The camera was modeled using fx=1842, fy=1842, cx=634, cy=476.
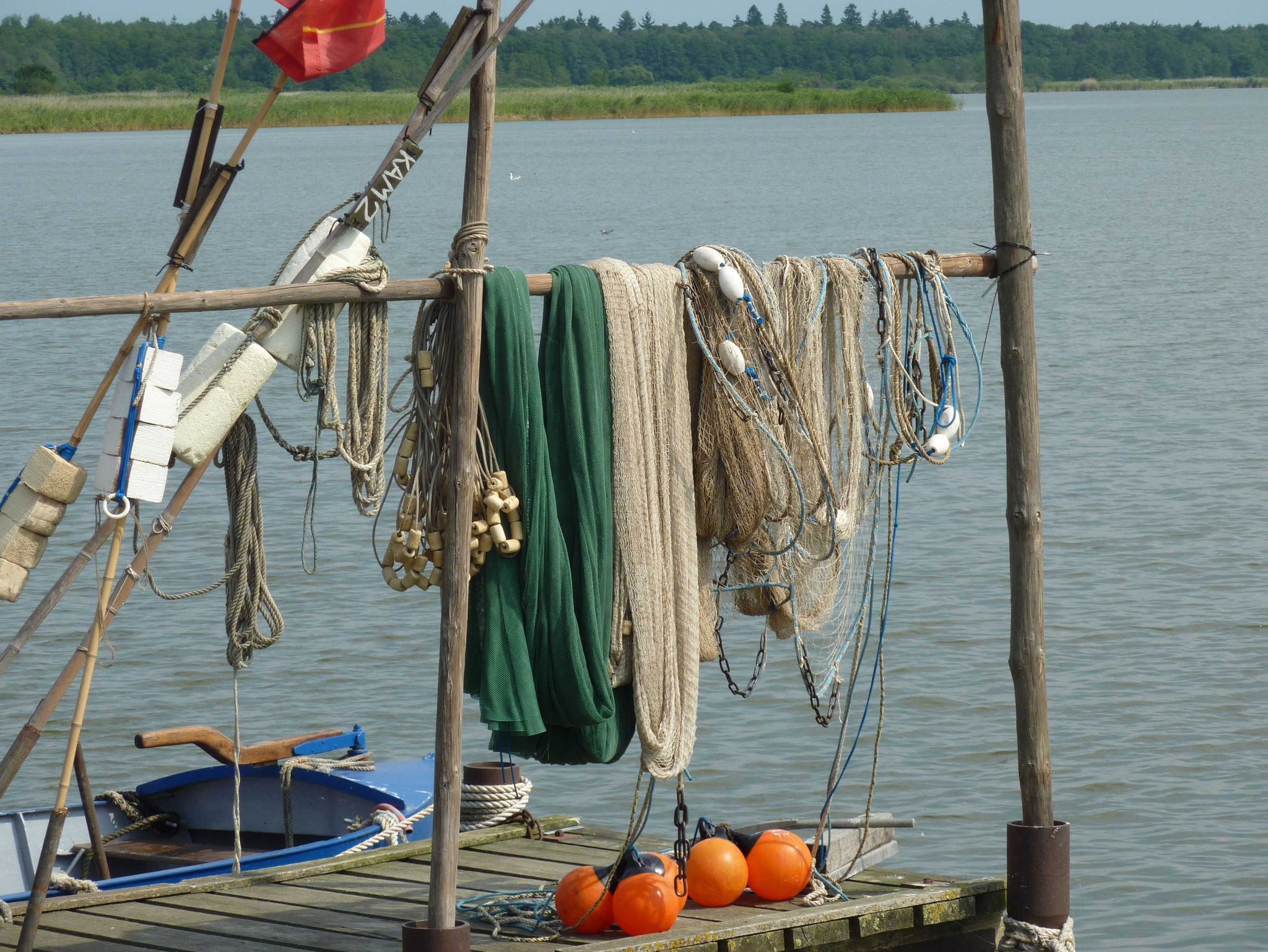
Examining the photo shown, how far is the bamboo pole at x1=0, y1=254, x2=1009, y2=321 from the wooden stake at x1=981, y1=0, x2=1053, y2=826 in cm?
154

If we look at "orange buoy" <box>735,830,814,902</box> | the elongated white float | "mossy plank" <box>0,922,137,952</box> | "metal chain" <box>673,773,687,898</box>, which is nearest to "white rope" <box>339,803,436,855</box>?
"mossy plank" <box>0,922,137,952</box>

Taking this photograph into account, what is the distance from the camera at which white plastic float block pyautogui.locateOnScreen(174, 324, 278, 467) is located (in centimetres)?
491

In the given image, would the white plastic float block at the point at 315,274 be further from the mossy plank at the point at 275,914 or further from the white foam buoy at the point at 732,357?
the mossy plank at the point at 275,914

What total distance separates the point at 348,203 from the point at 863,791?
4702 millimetres

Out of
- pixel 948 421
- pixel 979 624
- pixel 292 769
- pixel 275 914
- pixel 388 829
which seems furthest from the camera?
pixel 979 624

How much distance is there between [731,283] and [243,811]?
3.45 meters

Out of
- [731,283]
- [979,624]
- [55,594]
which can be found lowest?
[979,624]

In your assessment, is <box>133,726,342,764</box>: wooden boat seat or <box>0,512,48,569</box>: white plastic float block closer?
<box>0,512,48,569</box>: white plastic float block

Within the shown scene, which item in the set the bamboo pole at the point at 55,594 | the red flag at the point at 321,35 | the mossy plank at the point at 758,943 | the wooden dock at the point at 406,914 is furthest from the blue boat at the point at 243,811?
the red flag at the point at 321,35

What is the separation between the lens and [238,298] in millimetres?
4504

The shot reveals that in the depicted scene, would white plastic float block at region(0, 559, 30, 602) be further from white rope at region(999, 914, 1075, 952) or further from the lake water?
the lake water

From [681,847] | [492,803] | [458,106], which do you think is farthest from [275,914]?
[458,106]

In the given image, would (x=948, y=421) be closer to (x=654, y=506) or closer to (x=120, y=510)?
(x=654, y=506)

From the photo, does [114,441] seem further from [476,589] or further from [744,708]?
[744,708]
